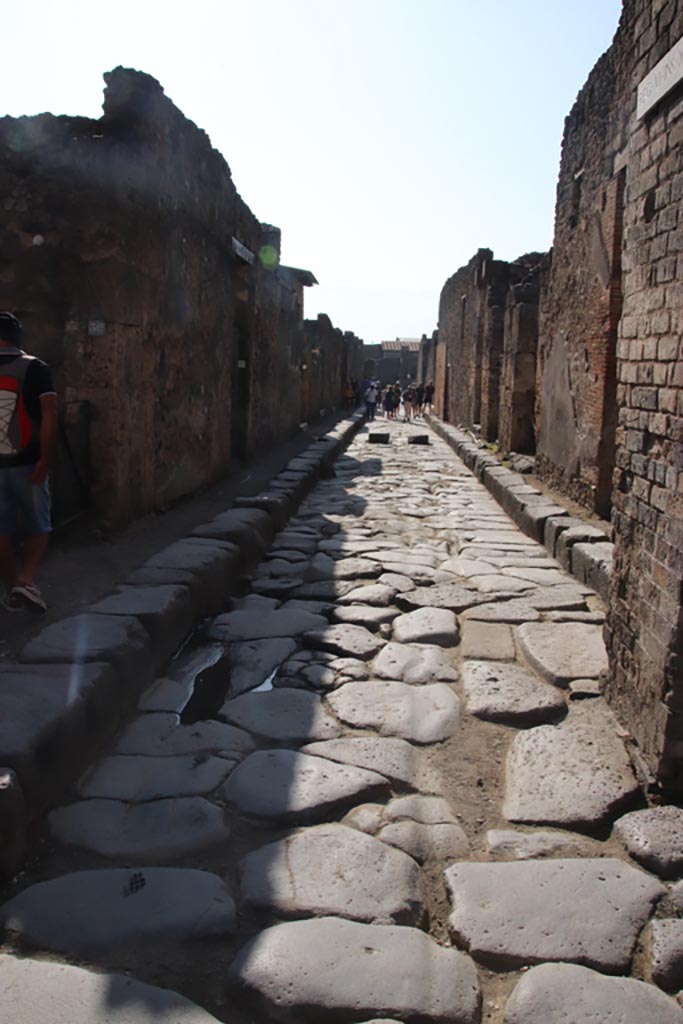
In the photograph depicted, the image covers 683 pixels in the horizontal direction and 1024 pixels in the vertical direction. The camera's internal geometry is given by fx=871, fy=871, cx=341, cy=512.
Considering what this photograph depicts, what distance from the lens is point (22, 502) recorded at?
4.14 m

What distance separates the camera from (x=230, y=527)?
613 centimetres

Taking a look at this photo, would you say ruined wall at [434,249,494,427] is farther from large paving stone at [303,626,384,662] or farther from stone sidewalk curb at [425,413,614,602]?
large paving stone at [303,626,384,662]

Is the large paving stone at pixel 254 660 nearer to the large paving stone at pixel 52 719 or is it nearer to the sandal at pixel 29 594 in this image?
the large paving stone at pixel 52 719

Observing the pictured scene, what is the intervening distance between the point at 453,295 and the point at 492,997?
23672 millimetres

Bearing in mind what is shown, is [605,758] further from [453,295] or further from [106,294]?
[453,295]

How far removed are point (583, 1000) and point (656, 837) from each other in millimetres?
811

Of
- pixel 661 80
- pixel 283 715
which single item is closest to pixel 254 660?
pixel 283 715

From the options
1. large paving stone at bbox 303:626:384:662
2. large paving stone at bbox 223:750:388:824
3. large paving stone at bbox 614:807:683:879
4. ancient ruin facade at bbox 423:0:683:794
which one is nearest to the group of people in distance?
ancient ruin facade at bbox 423:0:683:794

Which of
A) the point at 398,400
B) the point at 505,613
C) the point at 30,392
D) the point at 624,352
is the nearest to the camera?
the point at 624,352

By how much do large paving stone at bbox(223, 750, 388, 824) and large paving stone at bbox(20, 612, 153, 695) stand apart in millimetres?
726

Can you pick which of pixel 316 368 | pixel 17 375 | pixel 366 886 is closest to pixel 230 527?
pixel 17 375

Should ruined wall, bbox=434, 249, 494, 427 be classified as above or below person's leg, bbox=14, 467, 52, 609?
above

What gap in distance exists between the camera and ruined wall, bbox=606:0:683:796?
289cm

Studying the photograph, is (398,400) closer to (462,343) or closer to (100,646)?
(462,343)
